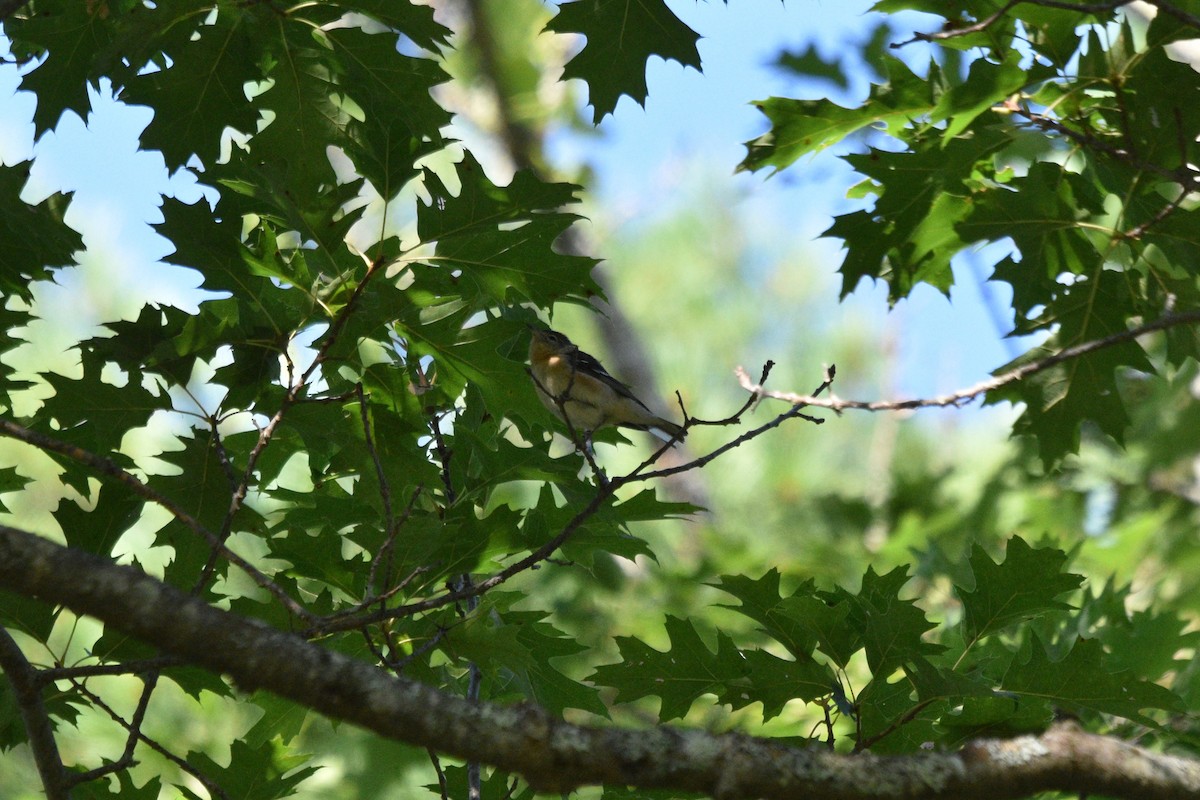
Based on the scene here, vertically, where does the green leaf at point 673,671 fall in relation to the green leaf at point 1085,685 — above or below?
above

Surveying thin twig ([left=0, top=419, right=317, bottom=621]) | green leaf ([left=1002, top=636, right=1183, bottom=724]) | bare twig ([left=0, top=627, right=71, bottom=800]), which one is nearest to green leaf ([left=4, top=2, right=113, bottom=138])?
thin twig ([left=0, top=419, right=317, bottom=621])

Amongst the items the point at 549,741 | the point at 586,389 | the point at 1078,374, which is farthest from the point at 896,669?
the point at 586,389

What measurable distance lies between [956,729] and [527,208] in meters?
1.53

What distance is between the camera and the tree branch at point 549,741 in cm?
163

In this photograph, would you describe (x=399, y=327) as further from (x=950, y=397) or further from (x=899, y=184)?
(x=899, y=184)

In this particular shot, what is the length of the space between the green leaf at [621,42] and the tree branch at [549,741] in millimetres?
1836

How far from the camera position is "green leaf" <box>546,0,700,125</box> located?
2.99m

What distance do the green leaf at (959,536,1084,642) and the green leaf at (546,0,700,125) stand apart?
58.1 inches

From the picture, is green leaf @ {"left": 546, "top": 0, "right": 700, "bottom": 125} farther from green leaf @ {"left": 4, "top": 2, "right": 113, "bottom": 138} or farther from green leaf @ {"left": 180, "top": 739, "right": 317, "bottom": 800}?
green leaf @ {"left": 180, "top": 739, "right": 317, "bottom": 800}

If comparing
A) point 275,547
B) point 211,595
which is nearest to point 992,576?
point 275,547

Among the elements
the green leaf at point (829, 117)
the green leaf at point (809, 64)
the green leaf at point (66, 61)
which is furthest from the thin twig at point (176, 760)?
the green leaf at point (809, 64)

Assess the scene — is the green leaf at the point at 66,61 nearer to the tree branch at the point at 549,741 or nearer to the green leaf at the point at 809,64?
the tree branch at the point at 549,741

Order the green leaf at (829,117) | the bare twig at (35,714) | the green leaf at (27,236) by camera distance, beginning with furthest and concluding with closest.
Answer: the green leaf at (829,117)
the green leaf at (27,236)
the bare twig at (35,714)

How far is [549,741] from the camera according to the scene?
1634 millimetres
